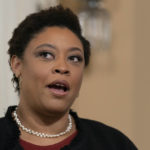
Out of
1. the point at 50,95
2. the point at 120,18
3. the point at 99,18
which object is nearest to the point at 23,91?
the point at 50,95

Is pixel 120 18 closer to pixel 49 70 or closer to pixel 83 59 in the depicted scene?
pixel 83 59

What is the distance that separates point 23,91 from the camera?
1.01 metres

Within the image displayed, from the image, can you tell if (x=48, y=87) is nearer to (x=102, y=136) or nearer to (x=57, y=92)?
(x=57, y=92)

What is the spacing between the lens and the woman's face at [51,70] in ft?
3.10

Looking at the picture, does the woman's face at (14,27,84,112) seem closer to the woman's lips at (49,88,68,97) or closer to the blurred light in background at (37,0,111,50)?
the woman's lips at (49,88,68,97)

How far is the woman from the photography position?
95cm

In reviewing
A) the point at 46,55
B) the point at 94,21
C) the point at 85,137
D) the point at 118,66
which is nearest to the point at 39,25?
the point at 46,55

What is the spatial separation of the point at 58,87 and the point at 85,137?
0.17 metres

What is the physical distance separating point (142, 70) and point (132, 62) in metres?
0.06

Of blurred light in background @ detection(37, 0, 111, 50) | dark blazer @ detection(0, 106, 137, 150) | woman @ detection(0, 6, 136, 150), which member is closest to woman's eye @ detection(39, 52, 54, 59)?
woman @ detection(0, 6, 136, 150)

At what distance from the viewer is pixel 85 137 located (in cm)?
104

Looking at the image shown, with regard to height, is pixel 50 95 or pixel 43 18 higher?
pixel 43 18

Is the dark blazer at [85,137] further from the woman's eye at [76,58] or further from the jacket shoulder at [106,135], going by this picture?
the woman's eye at [76,58]

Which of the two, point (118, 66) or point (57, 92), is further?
point (118, 66)
